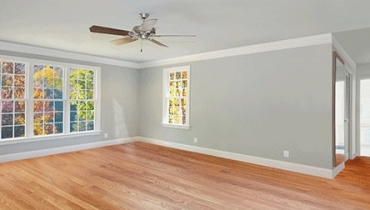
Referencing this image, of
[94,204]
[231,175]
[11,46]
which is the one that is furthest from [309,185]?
[11,46]

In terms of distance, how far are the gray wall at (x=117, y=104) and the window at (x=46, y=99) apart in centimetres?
20

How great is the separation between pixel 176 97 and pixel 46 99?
3.14m

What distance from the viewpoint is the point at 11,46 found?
482cm

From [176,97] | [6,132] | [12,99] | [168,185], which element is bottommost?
[168,185]

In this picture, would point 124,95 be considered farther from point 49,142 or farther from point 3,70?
point 3,70

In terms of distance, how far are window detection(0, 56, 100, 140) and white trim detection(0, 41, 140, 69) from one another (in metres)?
0.22

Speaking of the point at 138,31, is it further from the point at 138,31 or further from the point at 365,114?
the point at 365,114

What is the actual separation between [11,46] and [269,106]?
17.6 ft

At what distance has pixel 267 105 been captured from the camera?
4.68m

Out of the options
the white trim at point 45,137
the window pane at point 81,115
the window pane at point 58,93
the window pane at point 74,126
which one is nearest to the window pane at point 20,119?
the white trim at point 45,137

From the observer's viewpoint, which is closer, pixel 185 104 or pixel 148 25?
pixel 148 25

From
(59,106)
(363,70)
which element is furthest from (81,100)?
(363,70)

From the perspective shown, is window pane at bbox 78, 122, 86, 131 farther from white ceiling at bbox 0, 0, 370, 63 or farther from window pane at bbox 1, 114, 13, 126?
white ceiling at bbox 0, 0, 370, 63

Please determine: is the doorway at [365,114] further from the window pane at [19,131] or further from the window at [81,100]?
the window pane at [19,131]
